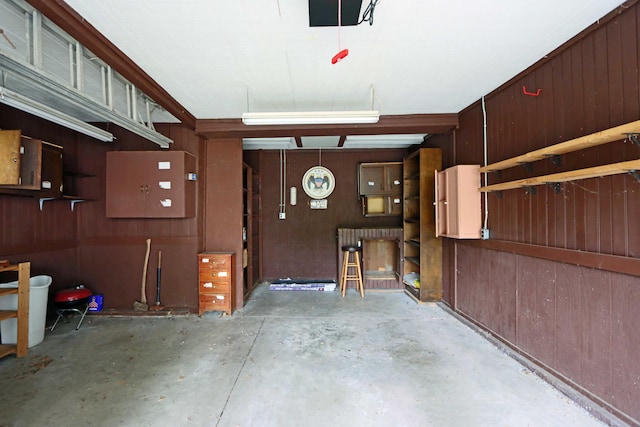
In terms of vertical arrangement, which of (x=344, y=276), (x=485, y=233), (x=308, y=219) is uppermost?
(x=308, y=219)

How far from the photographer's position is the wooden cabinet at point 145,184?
352 cm

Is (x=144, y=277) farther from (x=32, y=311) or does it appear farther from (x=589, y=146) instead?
(x=589, y=146)

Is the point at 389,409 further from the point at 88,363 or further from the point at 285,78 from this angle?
the point at 285,78

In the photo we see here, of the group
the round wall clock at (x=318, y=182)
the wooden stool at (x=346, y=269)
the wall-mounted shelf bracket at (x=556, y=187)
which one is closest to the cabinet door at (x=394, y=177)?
the round wall clock at (x=318, y=182)

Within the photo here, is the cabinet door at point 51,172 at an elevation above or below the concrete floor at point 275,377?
above

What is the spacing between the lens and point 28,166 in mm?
2734

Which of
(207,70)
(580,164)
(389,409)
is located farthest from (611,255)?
(207,70)

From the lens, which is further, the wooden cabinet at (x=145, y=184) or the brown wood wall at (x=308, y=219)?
the brown wood wall at (x=308, y=219)

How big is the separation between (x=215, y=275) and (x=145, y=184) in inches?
57.3

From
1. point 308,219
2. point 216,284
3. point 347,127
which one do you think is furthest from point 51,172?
point 308,219

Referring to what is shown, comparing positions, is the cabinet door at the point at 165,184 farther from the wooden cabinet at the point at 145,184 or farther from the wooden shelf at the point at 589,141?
the wooden shelf at the point at 589,141

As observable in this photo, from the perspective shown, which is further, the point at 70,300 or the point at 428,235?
the point at 428,235

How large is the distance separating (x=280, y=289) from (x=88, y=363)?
2.79 metres

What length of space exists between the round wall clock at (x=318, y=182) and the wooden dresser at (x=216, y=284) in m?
2.32
